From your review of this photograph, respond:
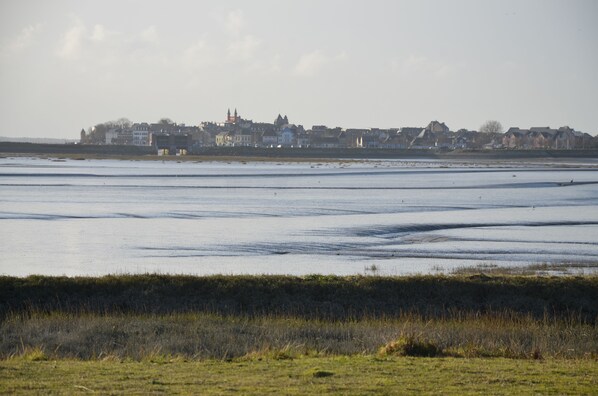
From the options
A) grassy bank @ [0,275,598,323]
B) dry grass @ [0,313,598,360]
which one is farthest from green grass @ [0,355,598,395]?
grassy bank @ [0,275,598,323]

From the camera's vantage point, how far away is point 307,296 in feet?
82.2

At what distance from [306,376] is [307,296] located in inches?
431

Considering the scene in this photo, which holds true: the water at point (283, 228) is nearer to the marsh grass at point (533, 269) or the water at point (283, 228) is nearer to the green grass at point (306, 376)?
the marsh grass at point (533, 269)

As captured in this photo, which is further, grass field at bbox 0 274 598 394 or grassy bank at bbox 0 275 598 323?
grassy bank at bbox 0 275 598 323

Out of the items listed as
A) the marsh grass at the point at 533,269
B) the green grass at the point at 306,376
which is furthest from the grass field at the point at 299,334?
the marsh grass at the point at 533,269

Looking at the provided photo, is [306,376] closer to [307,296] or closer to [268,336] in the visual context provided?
[268,336]

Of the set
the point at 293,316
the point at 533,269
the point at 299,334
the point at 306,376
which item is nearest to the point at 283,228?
the point at 533,269

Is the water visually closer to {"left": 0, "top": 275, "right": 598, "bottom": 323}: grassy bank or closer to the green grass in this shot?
{"left": 0, "top": 275, "right": 598, "bottom": 323}: grassy bank

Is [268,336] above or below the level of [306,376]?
below

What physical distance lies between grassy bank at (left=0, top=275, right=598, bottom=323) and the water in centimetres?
389

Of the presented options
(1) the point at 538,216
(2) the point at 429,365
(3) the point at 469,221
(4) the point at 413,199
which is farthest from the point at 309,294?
(4) the point at 413,199

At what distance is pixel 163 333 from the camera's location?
65.6 ft

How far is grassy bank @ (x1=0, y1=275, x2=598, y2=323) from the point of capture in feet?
79.6

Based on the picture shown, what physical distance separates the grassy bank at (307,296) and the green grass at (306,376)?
815cm
